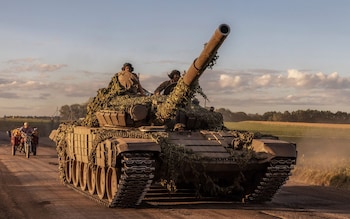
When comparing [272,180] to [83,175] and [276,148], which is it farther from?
[83,175]

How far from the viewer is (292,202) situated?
15156 millimetres

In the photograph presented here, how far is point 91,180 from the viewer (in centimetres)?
1669

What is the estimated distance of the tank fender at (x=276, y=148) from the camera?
13891 mm

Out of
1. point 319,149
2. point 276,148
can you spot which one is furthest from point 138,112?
point 319,149

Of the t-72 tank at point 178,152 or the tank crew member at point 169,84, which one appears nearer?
the t-72 tank at point 178,152

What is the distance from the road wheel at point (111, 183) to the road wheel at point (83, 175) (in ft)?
Result: 8.33

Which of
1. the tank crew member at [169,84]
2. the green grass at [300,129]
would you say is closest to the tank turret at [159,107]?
the tank crew member at [169,84]

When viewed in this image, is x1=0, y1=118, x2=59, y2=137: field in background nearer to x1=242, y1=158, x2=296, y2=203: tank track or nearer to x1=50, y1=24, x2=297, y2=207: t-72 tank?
x1=50, y1=24, x2=297, y2=207: t-72 tank

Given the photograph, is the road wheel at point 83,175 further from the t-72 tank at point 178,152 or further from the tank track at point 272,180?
the tank track at point 272,180

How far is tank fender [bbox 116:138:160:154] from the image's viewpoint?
12.8 m

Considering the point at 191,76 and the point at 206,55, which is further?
the point at 191,76

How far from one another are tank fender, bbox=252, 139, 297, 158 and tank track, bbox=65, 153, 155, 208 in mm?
2576

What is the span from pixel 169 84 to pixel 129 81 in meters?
1.12

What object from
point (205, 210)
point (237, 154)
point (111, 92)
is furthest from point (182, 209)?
point (111, 92)
